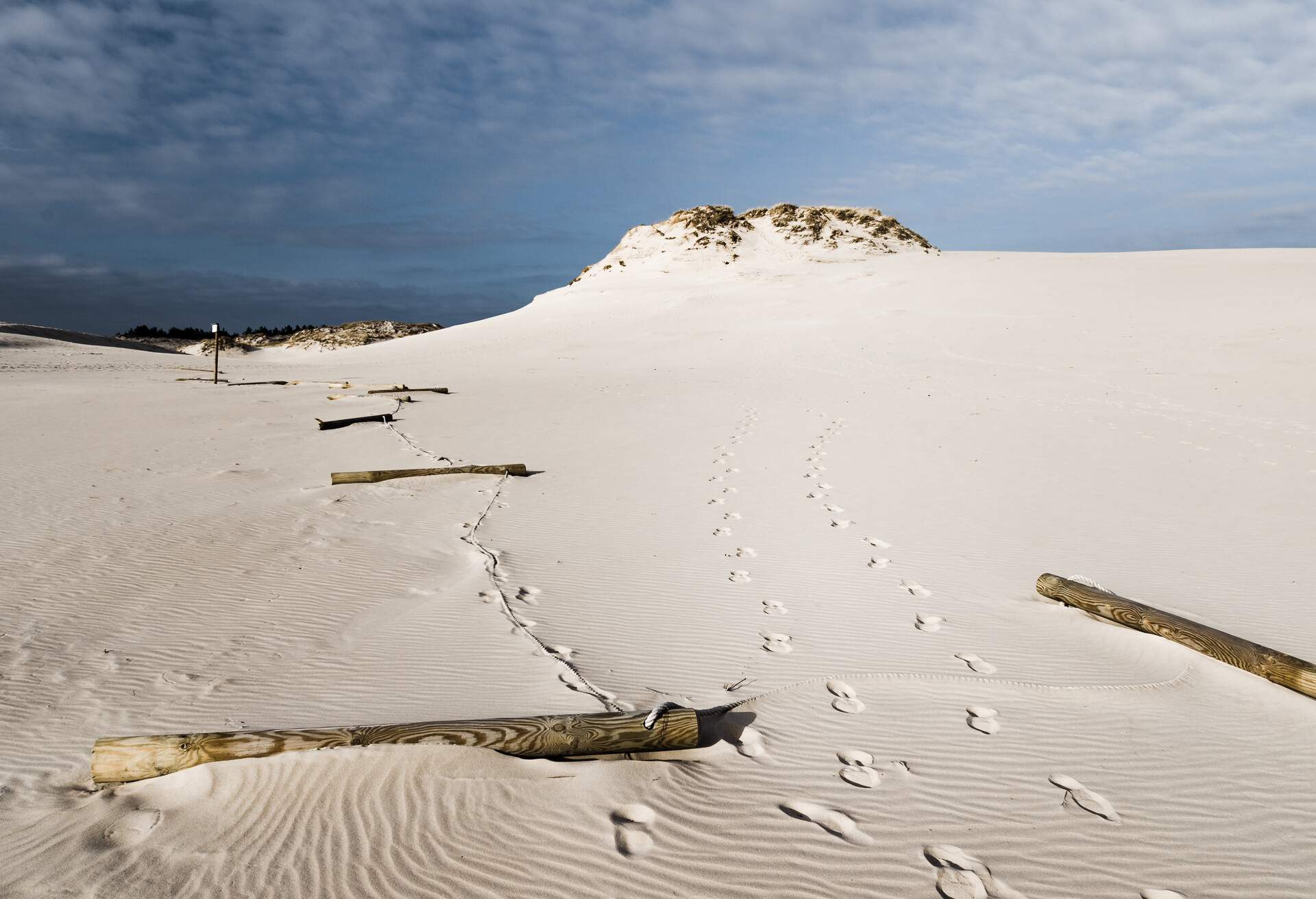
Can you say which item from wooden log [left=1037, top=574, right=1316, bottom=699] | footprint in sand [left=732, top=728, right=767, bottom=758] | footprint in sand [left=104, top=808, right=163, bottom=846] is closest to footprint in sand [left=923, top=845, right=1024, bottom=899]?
footprint in sand [left=732, top=728, right=767, bottom=758]

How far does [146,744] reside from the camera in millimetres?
2965

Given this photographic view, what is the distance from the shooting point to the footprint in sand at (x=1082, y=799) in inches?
115

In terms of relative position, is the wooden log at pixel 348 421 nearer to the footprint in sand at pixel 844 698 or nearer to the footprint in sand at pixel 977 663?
the footprint in sand at pixel 844 698

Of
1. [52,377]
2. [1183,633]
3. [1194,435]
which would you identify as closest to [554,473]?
[1183,633]

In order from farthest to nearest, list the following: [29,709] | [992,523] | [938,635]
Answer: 1. [992,523]
2. [938,635]
3. [29,709]

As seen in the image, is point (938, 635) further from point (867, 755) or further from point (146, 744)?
point (146, 744)

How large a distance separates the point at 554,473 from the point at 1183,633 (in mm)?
6893

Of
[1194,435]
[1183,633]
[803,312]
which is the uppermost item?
[803,312]

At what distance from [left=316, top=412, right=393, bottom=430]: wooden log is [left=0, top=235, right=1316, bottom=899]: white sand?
31 cm

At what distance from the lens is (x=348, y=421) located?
13352mm

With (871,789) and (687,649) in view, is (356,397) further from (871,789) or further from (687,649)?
(871,789)

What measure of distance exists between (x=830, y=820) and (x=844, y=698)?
1069mm

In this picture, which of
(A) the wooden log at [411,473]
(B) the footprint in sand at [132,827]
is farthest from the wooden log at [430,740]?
(A) the wooden log at [411,473]

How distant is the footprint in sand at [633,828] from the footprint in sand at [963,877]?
40.8 inches
